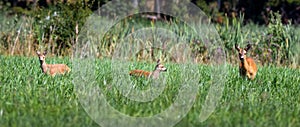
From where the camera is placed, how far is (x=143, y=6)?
25.2 m

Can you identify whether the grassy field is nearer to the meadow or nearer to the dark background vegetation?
the meadow

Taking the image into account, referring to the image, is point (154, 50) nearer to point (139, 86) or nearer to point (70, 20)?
point (70, 20)

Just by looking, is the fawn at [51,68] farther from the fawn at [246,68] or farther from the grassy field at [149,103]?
the fawn at [246,68]

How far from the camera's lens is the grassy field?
4.09 metres

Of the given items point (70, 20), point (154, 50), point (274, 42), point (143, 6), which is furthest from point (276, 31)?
point (143, 6)

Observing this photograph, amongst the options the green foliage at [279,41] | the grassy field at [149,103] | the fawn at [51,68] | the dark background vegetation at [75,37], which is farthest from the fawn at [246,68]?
the green foliage at [279,41]

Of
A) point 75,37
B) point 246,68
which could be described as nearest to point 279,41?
point 75,37

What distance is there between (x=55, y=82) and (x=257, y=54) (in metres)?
6.12

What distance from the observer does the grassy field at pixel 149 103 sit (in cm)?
409

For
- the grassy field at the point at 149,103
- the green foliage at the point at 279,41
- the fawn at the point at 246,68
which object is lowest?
the grassy field at the point at 149,103

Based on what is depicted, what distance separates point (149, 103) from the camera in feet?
15.9

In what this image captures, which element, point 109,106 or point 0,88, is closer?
point 109,106

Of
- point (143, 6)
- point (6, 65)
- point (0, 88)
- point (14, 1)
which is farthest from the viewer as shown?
point (143, 6)

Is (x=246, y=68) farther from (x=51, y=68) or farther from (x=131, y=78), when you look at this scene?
(x=51, y=68)
